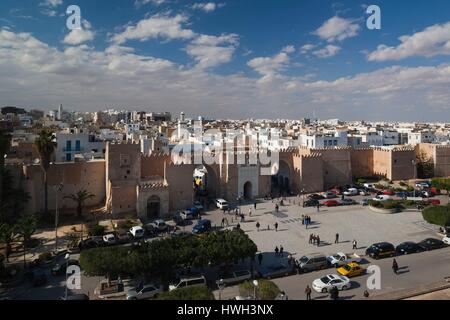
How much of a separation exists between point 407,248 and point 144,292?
535 inches

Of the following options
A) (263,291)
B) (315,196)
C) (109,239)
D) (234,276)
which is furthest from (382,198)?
(109,239)

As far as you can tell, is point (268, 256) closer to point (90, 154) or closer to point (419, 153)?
point (90, 154)

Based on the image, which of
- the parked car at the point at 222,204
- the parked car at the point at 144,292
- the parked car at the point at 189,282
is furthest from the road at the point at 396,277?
the parked car at the point at 222,204

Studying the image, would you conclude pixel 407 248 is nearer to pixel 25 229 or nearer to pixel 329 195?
pixel 329 195

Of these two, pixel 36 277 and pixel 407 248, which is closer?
pixel 36 277

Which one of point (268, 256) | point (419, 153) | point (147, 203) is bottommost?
point (268, 256)

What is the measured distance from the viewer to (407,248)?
18.6m

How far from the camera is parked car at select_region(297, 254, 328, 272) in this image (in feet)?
54.4

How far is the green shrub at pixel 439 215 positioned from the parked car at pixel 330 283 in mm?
9324

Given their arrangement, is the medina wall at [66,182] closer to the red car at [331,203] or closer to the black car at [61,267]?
the black car at [61,267]

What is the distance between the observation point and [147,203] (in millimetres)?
25078
